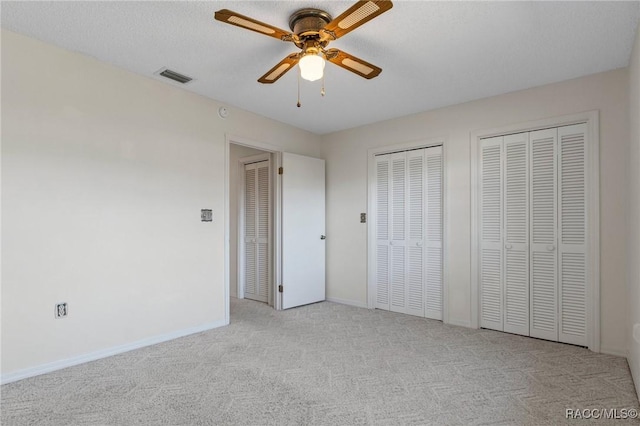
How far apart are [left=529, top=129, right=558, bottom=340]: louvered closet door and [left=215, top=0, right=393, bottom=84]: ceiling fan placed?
2067mm

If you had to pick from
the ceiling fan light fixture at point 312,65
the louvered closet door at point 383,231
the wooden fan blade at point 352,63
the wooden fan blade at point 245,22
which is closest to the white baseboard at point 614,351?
the louvered closet door at point 383,231

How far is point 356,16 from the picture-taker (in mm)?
1914

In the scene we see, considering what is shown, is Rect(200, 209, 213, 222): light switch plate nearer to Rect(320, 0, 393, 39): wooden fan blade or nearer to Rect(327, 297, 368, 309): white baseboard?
Rect(327, 297, 368, 309): white baseboard

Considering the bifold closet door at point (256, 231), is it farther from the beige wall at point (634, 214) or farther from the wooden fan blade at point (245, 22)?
the beige wall at point (634, 214)

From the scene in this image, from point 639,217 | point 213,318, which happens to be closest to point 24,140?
point 213,318

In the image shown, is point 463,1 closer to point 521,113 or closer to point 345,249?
point 521,113

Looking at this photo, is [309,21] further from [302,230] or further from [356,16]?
[302,230]

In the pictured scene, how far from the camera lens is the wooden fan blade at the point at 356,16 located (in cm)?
177

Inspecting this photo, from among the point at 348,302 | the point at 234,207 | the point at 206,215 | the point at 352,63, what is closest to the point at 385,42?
the point at 352,63

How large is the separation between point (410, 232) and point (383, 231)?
38 centimetres

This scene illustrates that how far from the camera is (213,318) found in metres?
3.80

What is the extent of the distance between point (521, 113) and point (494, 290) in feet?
6.08

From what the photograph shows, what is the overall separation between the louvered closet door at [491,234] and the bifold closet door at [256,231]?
2.75 meters

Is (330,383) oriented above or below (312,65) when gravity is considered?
below
